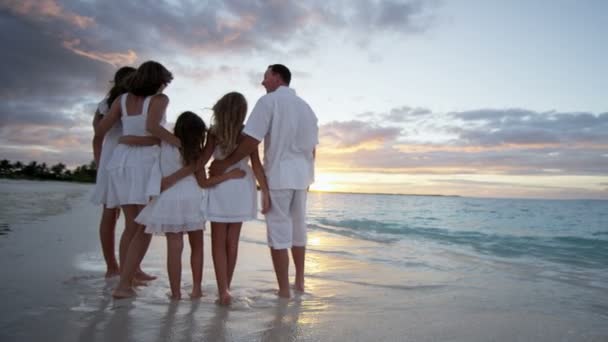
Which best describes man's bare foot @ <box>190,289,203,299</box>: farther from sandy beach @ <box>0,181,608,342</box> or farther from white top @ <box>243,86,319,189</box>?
white top @ <box>243,86,319,189</box>

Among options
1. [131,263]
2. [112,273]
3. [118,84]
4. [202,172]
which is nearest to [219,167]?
[202,172]

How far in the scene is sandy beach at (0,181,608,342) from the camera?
99.9 inches

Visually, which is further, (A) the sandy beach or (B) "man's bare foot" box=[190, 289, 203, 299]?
(B) "man's bare foot" box=[190, 289, 203, 299]

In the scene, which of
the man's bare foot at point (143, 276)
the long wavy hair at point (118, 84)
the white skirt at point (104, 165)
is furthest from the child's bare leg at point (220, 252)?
the long wavy hair at point (118, 84)

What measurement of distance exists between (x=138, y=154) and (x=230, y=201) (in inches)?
34.7

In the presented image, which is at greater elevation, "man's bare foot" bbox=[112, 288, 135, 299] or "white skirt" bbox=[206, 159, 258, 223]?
"white skirt" bbox=[206, 159, 258, 223]

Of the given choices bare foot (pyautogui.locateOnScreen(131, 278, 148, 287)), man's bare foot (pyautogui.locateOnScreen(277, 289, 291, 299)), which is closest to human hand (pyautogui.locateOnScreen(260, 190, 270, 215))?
man's bare foot (pyautogui.locateOnScreen(277, 289, 291, 299))

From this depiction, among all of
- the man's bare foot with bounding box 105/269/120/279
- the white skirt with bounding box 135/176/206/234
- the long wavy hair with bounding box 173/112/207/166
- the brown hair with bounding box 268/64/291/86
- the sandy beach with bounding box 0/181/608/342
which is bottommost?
the sandy beach with bounding box 0/181/608/342

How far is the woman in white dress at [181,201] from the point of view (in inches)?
127

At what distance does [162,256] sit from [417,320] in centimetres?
348

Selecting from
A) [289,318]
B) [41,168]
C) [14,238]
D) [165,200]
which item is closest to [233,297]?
[289,318]

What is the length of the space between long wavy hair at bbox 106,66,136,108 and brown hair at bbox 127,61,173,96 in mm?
386

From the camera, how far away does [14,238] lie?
5.60 metres

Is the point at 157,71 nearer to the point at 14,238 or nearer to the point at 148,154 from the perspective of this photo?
the point at 148,154
